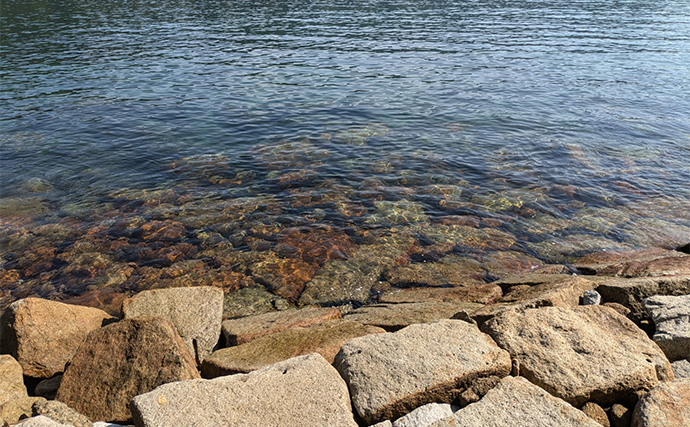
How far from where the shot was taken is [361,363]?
5797 mm

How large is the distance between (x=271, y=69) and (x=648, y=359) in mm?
24680

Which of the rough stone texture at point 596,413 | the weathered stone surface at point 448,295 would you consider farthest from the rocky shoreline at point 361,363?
the weathered stone surface at point 448,295

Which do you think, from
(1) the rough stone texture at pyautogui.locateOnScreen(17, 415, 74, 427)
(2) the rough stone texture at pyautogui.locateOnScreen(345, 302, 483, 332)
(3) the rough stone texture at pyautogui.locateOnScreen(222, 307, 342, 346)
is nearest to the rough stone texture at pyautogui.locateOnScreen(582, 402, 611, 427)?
(2) the rough stone texture at pyautogui.locateOnScreen(345, 302, 483, 332)

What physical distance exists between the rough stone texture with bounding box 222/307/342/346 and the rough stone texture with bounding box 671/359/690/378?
484cm

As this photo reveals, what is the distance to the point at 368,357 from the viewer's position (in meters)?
5.88

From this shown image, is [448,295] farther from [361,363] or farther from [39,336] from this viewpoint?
[39,336]

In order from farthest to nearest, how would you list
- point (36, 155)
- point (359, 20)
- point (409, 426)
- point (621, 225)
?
point (359, 20)
point (36, 155)
point (621, 225)
point (409, 426)

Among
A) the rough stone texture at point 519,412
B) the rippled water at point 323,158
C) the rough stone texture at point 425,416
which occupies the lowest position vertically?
the rippled water at point 323,158

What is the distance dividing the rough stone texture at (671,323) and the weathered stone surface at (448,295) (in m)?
2.53

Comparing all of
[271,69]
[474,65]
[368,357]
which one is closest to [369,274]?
[368,357]

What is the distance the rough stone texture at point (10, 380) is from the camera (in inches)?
246

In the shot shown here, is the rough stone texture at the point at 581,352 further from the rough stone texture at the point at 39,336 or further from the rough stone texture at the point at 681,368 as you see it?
the rough stone texture at the point at 39,336

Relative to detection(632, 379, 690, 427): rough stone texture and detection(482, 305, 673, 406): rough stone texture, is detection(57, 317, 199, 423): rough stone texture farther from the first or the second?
detection(632, 379, 690, 427): rough stone texture

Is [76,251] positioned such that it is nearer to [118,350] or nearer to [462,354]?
[118,350]
